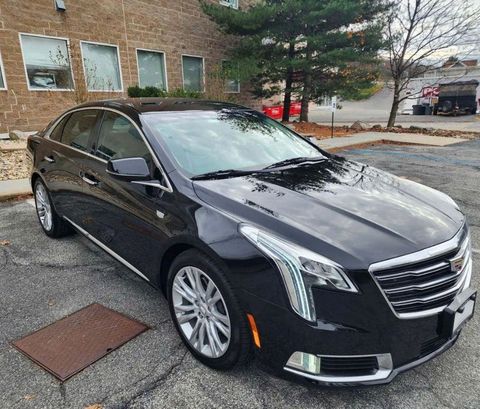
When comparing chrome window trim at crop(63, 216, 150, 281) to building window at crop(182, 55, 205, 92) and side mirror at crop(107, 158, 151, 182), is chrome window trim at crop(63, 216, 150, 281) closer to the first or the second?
side mirror at crop(107, 158, 151, 182)

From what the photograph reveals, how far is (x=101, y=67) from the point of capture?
12984mm

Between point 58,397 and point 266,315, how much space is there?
1275mm

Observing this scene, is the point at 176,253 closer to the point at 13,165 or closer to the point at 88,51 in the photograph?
the point at 13,165

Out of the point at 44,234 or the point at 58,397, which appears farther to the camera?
the point at 44,234

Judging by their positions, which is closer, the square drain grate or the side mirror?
the square drain grate

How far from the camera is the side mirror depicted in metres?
2.52

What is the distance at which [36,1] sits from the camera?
11.0m

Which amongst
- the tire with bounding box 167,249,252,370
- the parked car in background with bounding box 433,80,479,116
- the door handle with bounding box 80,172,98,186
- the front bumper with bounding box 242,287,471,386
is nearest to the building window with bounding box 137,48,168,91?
the door handle with bounding box 80,172,98,186

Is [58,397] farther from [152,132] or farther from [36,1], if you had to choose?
[36,1]

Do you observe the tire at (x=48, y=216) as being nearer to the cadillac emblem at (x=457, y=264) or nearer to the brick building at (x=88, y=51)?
the cadillac emblem at (x=457, y=264)

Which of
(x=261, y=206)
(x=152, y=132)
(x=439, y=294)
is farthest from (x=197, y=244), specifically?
(x=439, y=294)

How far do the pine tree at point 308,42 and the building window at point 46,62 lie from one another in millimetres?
6621

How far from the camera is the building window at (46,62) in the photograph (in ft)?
36.6

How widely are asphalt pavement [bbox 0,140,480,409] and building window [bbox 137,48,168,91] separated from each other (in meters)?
12.1
